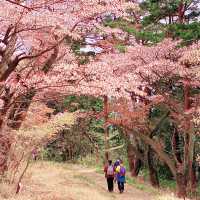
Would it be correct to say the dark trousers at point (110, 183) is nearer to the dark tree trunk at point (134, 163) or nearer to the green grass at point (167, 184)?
the dark tree trunk at point (134, 163)

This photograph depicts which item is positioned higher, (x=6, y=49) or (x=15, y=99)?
(x=6, y=49)

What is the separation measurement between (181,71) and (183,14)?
327 cm

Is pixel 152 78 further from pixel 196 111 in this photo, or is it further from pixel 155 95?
pixel 196 111

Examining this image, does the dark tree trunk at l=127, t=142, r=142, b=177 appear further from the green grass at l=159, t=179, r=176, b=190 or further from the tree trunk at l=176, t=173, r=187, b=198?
the tree trunk at l=176, t=173, r=187, b=198

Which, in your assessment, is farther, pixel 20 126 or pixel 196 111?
pixel 196 111

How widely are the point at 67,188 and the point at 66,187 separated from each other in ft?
1.10

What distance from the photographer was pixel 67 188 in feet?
58.0

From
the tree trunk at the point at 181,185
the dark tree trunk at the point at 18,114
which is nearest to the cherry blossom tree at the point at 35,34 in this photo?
the dark tree trunk at the point at 18,114

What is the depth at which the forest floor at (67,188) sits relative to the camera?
14.5 meters

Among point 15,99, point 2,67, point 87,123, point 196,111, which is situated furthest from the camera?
point 87,123

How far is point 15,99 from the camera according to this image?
1310 centimetres

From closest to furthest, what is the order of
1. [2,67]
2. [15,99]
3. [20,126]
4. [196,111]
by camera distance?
[2,67] < [15,99] < [20,126] < [196,111]

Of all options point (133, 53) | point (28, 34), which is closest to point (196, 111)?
point (133, 53)

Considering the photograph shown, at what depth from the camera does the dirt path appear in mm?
14898
